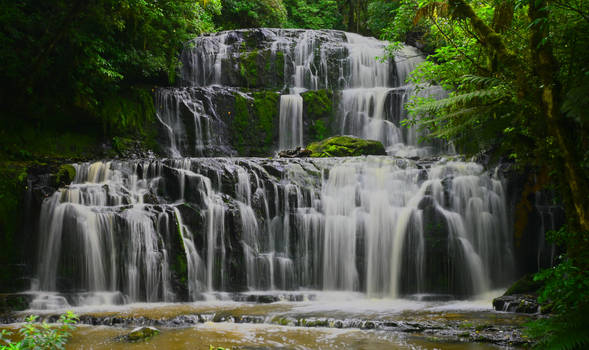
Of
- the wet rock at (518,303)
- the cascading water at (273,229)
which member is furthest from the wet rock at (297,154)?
the wet rock at (518,303)

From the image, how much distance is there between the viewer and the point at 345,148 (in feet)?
48.6

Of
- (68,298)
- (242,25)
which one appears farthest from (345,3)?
(68,298)

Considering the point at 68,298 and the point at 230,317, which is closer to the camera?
the point at 230,317

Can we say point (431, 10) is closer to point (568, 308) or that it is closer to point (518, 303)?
point (568, 308)

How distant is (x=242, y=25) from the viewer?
26219mm

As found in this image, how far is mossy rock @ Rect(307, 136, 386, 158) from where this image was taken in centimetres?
1470

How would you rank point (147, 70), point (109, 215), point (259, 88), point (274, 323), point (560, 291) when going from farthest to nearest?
point (259, 88) → point (147, 70) → point (109, 215) → point (274, 323) → point (560, 291)

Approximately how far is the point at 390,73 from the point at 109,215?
13.8m

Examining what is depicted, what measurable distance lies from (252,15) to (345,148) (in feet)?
45.1

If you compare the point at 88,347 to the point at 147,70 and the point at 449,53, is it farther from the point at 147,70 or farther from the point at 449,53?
the point at 147,70

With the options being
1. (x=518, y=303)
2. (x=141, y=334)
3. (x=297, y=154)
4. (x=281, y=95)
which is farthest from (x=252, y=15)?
(x=141, y=334)

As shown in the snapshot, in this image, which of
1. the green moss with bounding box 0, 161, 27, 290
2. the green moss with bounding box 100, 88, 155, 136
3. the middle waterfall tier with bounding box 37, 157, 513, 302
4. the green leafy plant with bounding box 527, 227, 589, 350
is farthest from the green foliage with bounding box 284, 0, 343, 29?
the green leafy plant with bounding box 527, 227, 589, 350

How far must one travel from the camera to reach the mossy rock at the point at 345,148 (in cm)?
1470

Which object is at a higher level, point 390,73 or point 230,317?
point 390,73
